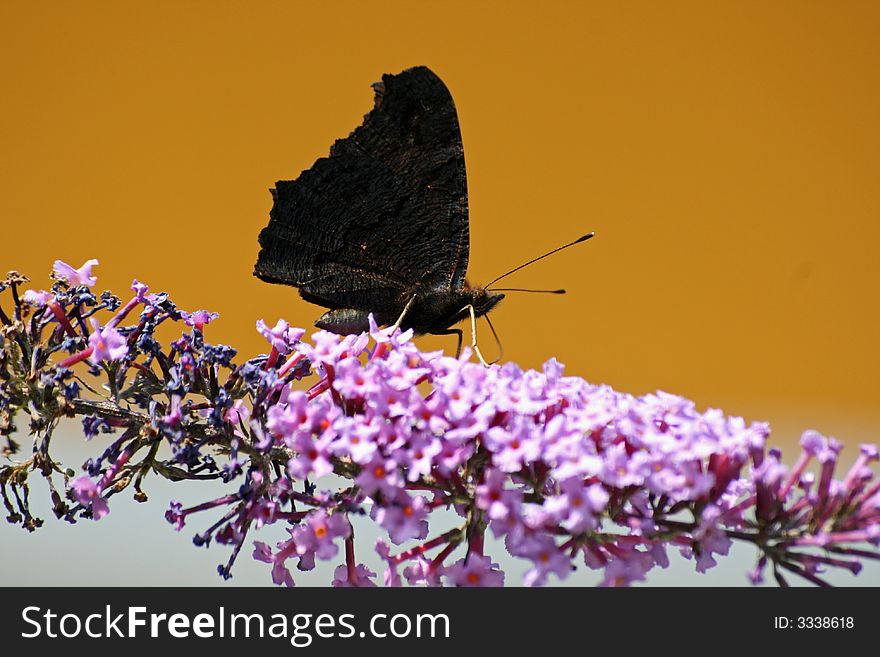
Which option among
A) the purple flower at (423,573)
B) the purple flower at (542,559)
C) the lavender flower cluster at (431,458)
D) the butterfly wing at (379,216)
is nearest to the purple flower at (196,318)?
the lavender flower cluster at (431,458)

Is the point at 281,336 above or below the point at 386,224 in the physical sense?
below

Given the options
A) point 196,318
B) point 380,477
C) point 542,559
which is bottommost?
point 542,559

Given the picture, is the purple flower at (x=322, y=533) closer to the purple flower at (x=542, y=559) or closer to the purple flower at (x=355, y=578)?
the purple flower at (x=355, y=578)

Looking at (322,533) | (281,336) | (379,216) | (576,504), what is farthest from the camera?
(379,216)

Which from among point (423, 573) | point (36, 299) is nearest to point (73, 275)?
point (36, 299)

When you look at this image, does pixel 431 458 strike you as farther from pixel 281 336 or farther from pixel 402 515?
pixel 281 336

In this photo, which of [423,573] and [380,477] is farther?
[423,573]
